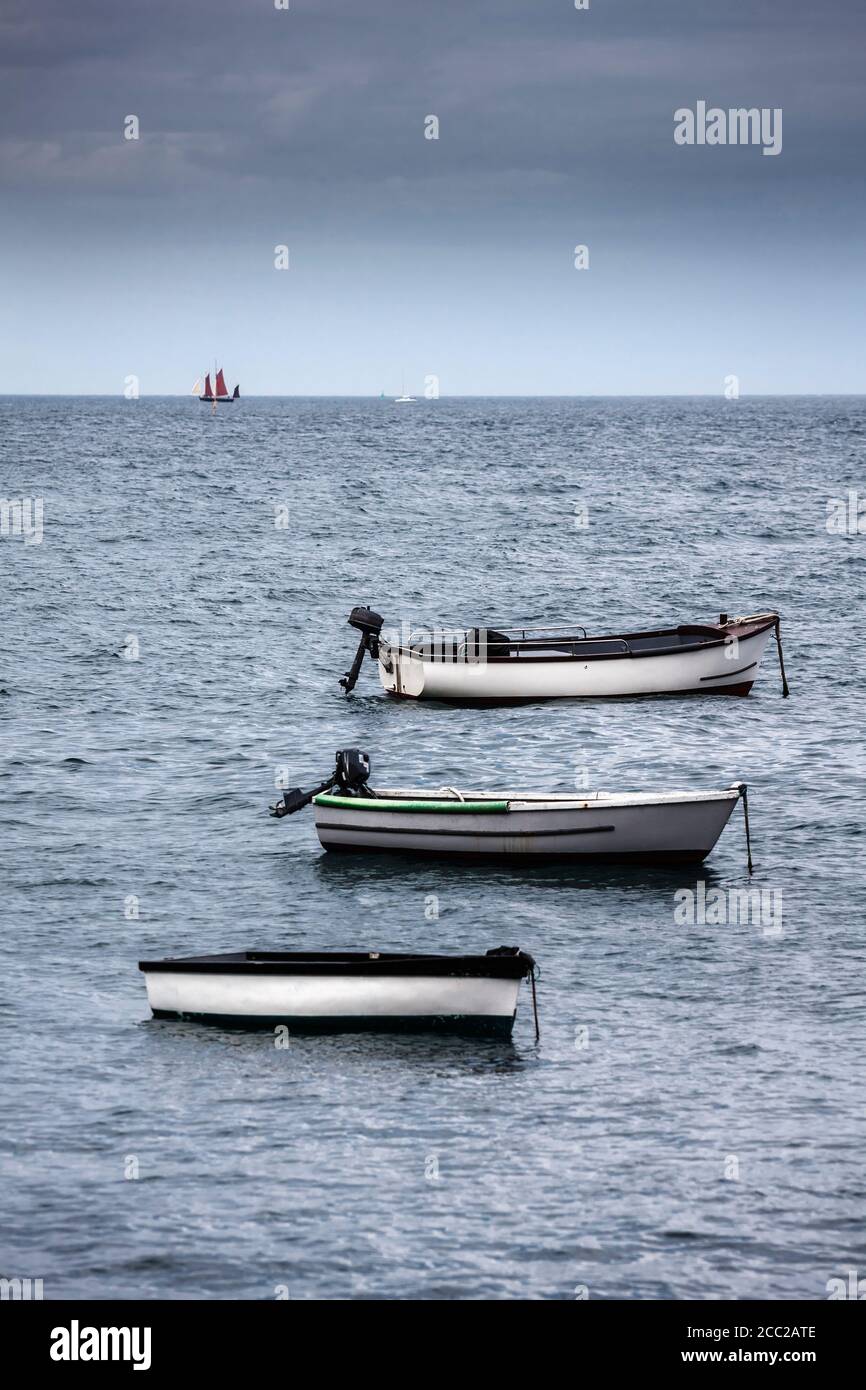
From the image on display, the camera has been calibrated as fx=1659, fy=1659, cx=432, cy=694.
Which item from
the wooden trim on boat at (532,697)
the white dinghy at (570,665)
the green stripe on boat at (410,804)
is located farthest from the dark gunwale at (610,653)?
the green stripe on boat at (410,804)

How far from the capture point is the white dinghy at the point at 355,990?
76.6 ft

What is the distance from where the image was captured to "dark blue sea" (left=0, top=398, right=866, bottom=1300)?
61.2 feet

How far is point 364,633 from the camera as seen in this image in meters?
48.4

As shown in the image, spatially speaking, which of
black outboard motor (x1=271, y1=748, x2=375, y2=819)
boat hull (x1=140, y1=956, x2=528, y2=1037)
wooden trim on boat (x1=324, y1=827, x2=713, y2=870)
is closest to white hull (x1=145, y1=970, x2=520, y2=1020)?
boat hull (x1=140, y1=956, x2=528, y2=1037)

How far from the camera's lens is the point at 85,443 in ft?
644

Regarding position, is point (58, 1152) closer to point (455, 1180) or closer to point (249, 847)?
point (455, 1180)

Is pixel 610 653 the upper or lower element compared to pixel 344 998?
upper

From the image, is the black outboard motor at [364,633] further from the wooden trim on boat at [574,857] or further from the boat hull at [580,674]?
the wooden trim on boat at [574,857]

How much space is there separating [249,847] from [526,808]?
239 inches

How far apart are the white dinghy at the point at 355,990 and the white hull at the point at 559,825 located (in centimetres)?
789

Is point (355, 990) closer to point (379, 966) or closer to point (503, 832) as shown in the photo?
point (379, 966)

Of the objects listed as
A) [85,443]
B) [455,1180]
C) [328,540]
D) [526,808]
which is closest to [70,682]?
[526,808]

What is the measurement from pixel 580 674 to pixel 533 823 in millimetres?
15681

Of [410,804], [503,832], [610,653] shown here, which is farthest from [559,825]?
[610,653]
